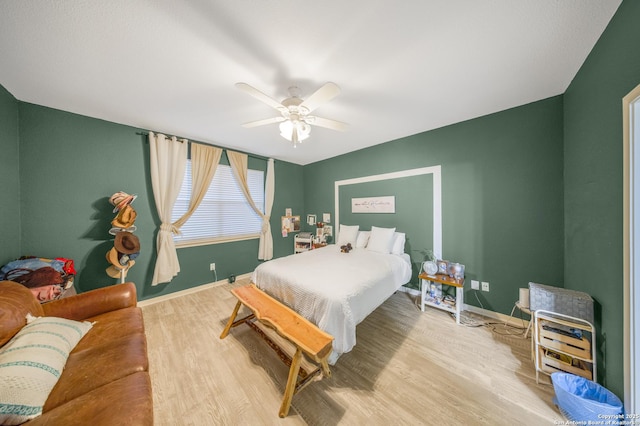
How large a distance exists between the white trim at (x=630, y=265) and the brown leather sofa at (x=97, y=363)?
2.56m

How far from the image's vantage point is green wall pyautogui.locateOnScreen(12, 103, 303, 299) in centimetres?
213

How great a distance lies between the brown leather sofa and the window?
154 centimetres

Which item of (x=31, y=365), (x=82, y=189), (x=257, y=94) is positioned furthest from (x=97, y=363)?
(x=82, y=189)

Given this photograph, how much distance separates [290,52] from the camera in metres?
1.46

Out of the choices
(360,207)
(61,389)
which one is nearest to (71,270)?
(61,389)

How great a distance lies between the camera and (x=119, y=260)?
2395 mm

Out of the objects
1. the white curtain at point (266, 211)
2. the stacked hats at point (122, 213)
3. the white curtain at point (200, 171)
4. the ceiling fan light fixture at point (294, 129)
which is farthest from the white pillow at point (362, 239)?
the stacked hats at point (122, 213)

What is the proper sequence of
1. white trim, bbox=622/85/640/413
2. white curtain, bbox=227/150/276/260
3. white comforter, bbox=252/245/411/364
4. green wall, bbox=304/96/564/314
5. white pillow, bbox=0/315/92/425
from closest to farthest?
white pillow, bbox=0/315/92/425, white trim, bbox=622/85/640/413, white comforter, bbox=252/245/411/364, green wall, bbox=304/96/564/314, white curtain, bbox=227/150/276/260

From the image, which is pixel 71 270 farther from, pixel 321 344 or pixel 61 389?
pixel 321 344

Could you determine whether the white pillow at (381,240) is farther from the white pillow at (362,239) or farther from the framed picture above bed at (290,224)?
the framed picture above bed at (290,224)

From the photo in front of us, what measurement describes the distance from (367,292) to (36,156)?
156 inches

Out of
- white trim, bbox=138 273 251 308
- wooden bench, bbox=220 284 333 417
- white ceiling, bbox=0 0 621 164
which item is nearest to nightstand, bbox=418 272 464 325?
wooden bench, bbox=220 284 333 417

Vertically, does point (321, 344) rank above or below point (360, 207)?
below

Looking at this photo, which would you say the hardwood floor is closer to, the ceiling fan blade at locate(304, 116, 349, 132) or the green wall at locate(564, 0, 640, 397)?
the green wall at locate(564, 0, 640, 397)
